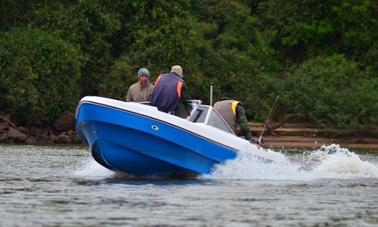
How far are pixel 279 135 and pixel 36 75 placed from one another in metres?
8.20

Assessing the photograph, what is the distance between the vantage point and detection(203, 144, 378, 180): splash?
2041 centimetres

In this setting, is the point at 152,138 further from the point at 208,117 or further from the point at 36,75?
the point at 36,75

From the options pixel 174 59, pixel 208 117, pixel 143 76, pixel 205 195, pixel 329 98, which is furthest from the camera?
pixel 174 59

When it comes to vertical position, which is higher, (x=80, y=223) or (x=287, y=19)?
(x=287, y=19)

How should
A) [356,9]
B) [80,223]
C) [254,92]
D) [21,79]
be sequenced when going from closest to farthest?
[80,223] → [21,79] → [254,92] → [356,9]

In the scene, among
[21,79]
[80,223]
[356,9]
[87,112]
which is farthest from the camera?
[356,9]

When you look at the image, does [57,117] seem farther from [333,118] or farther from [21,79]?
[333,118]

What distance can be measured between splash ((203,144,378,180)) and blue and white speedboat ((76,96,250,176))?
0.24 meters

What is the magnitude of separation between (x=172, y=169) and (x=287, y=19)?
28.7 m

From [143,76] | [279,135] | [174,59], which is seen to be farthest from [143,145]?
[174,59]

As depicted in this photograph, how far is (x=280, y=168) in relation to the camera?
21.3 meters

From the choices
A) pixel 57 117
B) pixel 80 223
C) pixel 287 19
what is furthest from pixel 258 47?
pixel 80 223

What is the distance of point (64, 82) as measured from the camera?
39.9 metres

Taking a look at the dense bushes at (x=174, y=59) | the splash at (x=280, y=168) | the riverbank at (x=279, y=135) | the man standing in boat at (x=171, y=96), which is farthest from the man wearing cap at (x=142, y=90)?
the dense bushes at (x=174, y=59)
